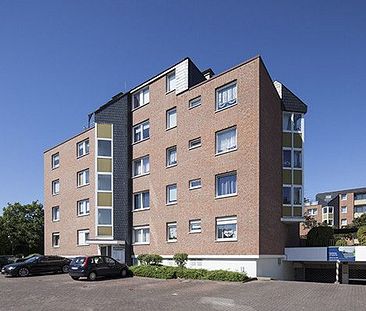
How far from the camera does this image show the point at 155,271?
86.9 ft

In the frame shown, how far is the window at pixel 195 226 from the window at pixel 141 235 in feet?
16.3

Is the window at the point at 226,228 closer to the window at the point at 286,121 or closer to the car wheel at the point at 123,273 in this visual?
the car wheel at the point at 123,273

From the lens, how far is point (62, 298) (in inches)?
732

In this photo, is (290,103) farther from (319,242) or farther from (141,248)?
(141,248)

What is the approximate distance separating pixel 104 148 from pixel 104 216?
17.8 ft

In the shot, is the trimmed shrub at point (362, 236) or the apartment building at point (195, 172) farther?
the trimmed shrub at point (362, 236)

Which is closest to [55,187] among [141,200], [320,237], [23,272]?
[141,200]

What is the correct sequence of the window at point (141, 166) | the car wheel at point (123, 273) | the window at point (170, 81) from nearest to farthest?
the car wheel at point (123, 273), the window at point (170, 81), the window at point (141, 166)

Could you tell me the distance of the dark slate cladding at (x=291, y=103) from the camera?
99.6 feet

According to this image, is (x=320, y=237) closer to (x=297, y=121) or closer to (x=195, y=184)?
(x=297, y=121)

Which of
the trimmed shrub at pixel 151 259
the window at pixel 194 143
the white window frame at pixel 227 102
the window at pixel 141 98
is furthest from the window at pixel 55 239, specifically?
the white window frame at pixel 227 102

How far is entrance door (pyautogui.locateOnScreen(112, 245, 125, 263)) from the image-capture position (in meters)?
34.3

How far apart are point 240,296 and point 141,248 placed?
16046mm

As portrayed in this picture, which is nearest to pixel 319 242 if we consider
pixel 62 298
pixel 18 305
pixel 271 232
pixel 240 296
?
pixel 271 232
